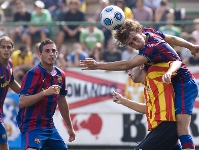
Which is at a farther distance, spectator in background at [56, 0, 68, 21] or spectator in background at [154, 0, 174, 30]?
spectator in background at [56, 0, 68, 21]

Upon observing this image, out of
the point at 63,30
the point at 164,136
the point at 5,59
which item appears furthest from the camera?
the point at 63,30

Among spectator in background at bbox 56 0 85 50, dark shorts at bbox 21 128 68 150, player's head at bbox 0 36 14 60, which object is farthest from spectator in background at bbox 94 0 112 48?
dark shorts at bbox 21 128 68 150

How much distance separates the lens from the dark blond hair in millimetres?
7195

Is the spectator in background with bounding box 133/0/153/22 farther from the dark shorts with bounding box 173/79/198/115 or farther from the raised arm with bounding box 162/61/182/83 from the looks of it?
the raised arm with bounding box 162/61/182/83

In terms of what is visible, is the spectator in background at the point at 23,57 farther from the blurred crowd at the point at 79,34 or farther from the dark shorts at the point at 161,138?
the dark shorts at the point at 161,138

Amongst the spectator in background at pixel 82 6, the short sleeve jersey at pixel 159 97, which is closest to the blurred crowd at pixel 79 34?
the spectator in background at pixel 82 6

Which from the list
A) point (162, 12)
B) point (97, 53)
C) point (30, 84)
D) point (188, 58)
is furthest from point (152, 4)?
point (30, 84)

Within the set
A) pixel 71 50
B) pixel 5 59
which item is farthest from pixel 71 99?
pixel 5 59

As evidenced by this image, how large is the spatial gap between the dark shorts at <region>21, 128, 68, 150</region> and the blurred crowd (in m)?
5.30

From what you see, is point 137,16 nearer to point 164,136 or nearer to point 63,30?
point 63,30

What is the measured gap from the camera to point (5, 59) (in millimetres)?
9398

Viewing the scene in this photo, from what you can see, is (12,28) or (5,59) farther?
(12,28)

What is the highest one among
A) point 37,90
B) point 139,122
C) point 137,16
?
point 137,16

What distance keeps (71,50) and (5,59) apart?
4938mm
